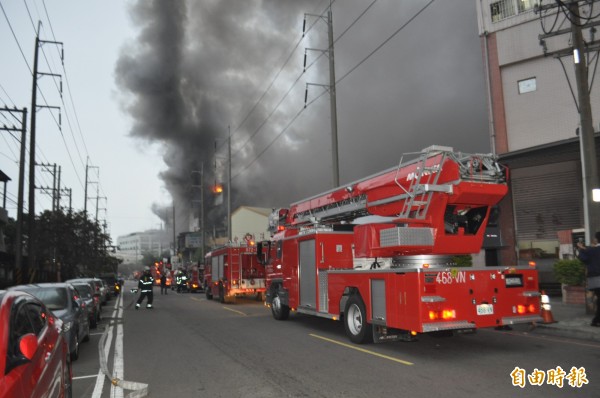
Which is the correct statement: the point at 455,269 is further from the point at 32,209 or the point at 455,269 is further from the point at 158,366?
the point at 32,209

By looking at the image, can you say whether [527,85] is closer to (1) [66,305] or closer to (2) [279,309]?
(2) [279,309]

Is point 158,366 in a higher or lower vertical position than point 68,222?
lower

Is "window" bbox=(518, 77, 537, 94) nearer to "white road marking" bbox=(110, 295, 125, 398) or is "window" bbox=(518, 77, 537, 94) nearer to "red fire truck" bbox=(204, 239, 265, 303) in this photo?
"red fire truck" bbox=(204, 239, 265, 303)

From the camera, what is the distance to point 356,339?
31.1 feet

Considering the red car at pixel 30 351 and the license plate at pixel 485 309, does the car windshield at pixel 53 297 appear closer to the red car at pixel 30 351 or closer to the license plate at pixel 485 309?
the red car at pixel 30 351

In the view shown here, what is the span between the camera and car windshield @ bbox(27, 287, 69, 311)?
905 cm

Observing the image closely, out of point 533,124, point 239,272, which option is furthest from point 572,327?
point 239,272

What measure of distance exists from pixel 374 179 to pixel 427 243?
229 centimetres

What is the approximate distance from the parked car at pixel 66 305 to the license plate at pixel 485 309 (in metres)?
6.83

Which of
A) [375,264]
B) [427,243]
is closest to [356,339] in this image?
[375,264]

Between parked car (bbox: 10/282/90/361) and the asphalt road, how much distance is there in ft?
1.42

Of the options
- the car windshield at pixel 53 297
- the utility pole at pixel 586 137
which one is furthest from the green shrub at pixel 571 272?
the car windshield at pixel 53 297

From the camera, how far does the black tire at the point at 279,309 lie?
13773 millimetres

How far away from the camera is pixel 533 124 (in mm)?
19250
